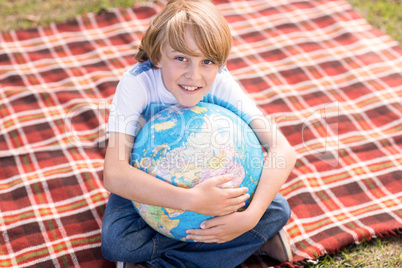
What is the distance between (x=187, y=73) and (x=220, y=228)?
0.91 metres

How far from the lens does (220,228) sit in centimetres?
266

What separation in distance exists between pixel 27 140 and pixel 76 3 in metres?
2.33

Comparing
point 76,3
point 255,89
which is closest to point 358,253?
point 255,89

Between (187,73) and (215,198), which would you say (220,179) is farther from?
(187,73)

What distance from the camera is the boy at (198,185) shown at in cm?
255

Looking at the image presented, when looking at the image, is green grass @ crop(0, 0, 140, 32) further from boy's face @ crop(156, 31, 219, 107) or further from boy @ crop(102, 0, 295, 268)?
boy's face @ crop(156, 31, 219, 107)

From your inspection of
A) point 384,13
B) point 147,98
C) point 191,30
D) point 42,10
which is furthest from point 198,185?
point 384,13

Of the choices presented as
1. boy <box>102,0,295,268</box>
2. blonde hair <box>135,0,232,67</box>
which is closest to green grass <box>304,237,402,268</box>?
boy <box>102,0,295,268</box>

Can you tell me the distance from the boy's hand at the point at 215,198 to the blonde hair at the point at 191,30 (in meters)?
0.71

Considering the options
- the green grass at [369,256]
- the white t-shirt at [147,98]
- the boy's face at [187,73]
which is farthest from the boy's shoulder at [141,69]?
the green grass at [369,256]

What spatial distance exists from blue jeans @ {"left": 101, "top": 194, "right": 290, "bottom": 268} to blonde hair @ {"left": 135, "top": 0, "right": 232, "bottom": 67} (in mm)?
1042

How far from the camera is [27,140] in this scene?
12.9ft

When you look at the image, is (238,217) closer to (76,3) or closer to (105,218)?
(105,218)

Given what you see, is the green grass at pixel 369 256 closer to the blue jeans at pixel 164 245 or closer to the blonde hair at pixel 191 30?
the blue jeans at pixel 164 245
